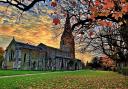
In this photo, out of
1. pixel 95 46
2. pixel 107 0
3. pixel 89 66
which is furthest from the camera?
pixel 89 66

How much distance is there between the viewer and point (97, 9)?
1227 cm

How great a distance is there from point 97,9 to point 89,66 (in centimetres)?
15148

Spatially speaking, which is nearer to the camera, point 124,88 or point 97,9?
point 97,9

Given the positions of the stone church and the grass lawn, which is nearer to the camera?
the grass lawn

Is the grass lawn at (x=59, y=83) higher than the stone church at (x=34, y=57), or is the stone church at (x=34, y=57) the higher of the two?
the stone church at (x=34, y=57)

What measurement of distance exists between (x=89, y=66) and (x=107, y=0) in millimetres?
153130

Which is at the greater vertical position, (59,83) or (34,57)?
(34,57)

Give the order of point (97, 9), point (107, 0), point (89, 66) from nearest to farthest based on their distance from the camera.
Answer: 1. point (107, 0)
2. point (97, 9)
3. point (89, 66)

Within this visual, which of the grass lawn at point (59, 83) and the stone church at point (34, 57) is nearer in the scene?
the grass lawn at point (59, 83)

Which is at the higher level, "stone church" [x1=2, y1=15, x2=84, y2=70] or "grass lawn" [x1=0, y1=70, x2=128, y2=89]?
"stone church" [x1=2, y1=15, x2=84, y2=70]

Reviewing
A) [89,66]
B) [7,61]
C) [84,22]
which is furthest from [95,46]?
[89,66]

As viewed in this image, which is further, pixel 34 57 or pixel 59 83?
pixel 34 57

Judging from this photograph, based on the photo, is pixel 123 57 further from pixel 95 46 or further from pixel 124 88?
pixel 124 88

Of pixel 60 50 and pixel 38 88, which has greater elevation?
pixel 60 50
